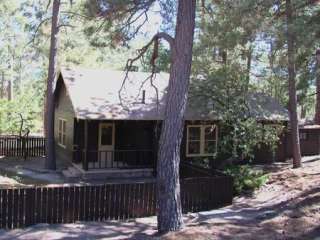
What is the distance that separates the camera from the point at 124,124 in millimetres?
18797

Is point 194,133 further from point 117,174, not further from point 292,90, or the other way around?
point 292,90

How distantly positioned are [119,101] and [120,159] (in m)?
2.76

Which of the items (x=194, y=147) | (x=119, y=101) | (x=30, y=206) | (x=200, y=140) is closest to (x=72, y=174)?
(x=119, y=101)

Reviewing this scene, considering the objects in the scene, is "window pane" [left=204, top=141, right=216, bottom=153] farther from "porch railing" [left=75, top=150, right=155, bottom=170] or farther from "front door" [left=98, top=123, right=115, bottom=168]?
"front door" [left=98, top=123, right=115, bottom=168]

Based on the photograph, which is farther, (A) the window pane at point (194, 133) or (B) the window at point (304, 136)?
(B) the window at point (304, 136)

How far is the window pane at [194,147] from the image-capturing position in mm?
18797

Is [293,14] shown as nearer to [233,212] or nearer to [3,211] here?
[233,212]

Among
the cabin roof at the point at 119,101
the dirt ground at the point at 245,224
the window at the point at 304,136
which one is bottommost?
the dirt ground at the point at 245,224

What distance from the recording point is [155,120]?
57.1 ft

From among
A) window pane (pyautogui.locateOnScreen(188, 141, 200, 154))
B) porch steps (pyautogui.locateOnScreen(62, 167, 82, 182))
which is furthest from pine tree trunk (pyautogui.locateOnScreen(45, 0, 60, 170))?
window pane (pyautogui.locateOnScreen(188, 141, 200, 154))

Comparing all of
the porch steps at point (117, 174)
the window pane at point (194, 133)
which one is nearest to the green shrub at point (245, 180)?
the window pane at point (194, 133)

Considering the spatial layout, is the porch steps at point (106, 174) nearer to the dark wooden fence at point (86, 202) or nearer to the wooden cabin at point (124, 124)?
the wooden cabin at point (124, 124)

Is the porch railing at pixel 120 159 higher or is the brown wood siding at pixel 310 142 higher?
the brown wood siding at pixel 310 142

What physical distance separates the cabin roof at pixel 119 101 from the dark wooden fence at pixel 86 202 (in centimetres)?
425
